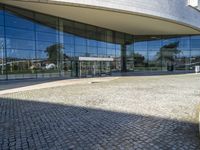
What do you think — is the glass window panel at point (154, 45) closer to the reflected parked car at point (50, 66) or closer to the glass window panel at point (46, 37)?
the glass window panel at point (46, 37)

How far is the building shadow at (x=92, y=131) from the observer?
4758mm

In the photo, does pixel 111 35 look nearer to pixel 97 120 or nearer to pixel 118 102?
pixel 118 102

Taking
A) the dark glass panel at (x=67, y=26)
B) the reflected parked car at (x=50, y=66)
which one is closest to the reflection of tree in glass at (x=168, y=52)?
the dark glass panel at (x=67, y=26)

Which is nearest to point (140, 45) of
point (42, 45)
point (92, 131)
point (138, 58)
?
point (138, 58)

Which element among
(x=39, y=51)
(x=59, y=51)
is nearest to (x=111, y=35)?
(x=59, y=51)

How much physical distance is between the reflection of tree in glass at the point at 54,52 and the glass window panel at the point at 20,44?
6.88ft

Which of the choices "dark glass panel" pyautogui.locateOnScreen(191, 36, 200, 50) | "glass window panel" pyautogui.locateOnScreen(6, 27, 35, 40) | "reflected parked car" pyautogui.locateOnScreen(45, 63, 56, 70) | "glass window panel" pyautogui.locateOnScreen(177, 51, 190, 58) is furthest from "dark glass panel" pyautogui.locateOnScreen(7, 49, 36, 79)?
"dark glass panel" pyautogui.locateOnScreen(191, 36, 200, 50)

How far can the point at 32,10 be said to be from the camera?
78.8 feet

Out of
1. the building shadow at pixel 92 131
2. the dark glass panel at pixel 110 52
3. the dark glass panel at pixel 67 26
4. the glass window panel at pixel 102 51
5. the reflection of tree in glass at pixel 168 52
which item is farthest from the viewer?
the reflection of tree in glass at pixel 168 52

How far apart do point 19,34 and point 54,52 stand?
4756mm

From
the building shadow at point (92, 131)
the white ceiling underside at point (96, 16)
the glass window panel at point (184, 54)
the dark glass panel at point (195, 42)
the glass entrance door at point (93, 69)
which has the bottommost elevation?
the building shadow at point (92, 131)

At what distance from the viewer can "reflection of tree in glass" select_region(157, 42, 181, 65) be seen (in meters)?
41.1

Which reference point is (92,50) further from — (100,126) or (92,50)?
(100,126)

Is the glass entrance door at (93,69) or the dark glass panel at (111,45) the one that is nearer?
the glass entrance door at (93,69)
